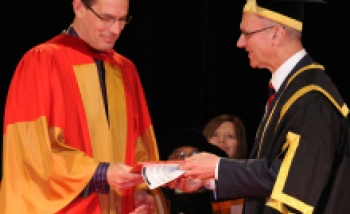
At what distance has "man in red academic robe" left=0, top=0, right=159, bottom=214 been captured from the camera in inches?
141

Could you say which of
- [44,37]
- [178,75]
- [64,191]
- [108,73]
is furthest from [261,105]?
[64,191]

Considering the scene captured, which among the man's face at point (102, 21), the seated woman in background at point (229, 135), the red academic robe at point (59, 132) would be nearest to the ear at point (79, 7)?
the man's face at point (102, 21)

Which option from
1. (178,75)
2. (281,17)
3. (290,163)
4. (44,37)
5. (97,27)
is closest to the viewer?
(290,163)

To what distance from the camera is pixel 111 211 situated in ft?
12.5

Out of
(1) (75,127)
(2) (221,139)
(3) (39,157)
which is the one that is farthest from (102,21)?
(2) (221,139)

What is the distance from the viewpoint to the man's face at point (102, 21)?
3.80 meters

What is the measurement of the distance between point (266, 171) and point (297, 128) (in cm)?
24

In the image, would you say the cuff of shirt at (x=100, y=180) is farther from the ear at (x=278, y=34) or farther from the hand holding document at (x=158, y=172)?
the ear at (x=278, y=34)

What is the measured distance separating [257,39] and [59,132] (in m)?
1.07

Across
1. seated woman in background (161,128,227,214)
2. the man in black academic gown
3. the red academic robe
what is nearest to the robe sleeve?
the red academic robe

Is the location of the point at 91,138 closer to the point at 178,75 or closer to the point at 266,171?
the point at 266,171

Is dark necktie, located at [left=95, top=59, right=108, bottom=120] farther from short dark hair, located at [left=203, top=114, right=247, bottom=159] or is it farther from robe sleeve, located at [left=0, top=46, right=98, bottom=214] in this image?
short dark hair, located at [left=203, top=114, right=247, bottom=159]

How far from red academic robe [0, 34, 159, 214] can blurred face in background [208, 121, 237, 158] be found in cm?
191

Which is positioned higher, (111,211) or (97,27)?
(97,27)
